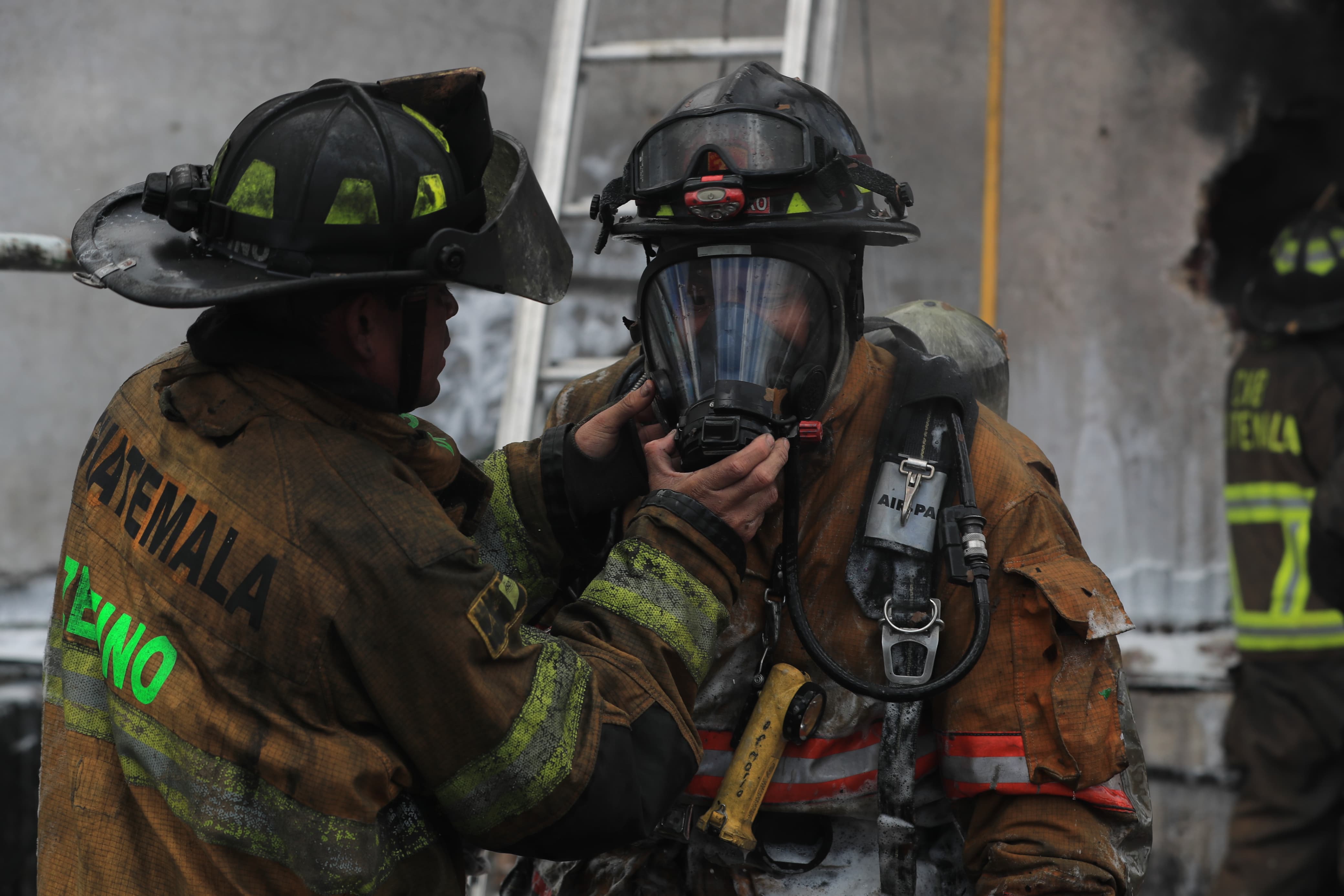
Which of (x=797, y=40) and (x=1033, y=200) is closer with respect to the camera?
(x=797, y=40)

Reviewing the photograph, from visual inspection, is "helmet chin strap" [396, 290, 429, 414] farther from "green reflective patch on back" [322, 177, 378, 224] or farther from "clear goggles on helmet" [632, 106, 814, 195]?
"clear goggles on helmet" [632, 106, 814, 195]

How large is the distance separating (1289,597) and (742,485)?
4.41 metres

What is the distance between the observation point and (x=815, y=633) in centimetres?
221

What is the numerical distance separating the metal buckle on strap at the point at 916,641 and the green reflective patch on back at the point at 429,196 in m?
1.02

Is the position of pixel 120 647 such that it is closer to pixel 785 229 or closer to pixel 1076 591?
pixel 785 229

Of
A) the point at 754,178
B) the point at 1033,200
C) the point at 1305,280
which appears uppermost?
the point at 1033,200

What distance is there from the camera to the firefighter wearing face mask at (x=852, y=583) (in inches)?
79.3

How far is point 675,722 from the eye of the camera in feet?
6.23

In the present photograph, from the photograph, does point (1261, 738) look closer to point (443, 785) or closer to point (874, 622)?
point (874, 622)

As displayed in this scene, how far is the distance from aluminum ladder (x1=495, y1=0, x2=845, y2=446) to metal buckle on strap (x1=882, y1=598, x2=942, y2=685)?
96.0 inches

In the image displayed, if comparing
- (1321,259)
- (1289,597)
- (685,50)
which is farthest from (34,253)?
(1321,259)

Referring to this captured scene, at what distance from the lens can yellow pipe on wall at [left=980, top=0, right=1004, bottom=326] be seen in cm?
511

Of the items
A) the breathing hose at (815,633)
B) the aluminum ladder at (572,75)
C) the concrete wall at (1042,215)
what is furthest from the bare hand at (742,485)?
the concrete wall at (1042,215)

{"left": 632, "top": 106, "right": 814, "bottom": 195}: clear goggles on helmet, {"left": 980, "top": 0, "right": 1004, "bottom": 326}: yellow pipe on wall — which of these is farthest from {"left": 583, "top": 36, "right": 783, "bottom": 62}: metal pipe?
{"left": 632, "top": 106, "right": 814, "bottom": 195}: clear goggles on helmet
